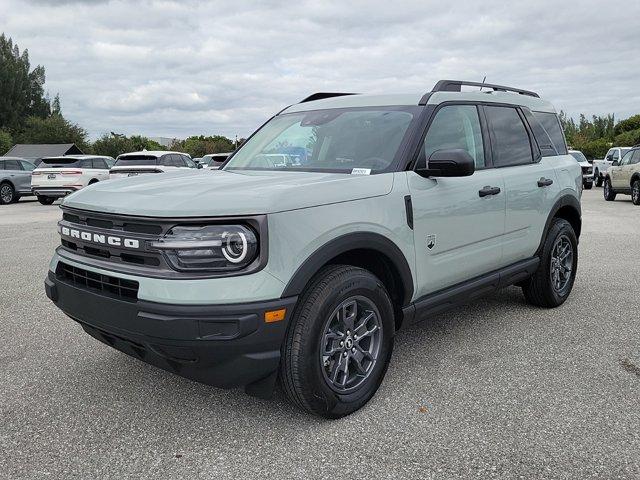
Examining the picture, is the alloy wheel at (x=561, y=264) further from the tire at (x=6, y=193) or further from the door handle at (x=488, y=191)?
the tire at (x=6, y=193)

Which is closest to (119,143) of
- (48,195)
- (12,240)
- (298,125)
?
(48,195)

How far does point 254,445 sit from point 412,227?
1515 mm

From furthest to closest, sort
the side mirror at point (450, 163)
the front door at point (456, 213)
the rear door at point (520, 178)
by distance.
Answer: the rear door at point (520, 178) < the front door at point (456, 213) < the side mirror at point (450, 163)

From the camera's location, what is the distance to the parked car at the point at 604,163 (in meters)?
23.4

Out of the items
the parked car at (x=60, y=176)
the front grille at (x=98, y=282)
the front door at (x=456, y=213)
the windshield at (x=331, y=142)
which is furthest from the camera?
the parked car at (x=60, y=176)

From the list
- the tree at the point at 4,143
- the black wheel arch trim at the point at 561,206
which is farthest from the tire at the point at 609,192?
the tree at the point at 4,143

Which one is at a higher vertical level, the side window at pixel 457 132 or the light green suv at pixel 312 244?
the side window at pixel 457 132

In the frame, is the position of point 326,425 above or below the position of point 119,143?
below

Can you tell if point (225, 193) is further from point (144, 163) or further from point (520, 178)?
point (144, 163)

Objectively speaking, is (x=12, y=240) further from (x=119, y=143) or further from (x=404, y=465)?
(x=119, y=143)

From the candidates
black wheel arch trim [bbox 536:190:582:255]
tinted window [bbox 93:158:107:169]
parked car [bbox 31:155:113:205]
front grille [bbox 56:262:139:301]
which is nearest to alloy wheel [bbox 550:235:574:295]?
black wheel arch trim [bbox 536:190:582:255]

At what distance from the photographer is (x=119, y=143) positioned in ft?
231

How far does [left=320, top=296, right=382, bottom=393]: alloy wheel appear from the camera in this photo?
10.1 feet

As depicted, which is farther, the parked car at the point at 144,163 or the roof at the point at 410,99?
the parked car at the point at 144,163
